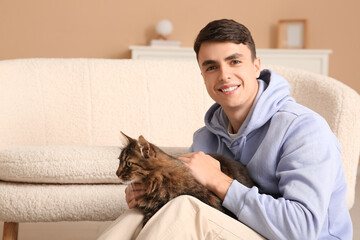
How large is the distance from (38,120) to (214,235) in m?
1.58

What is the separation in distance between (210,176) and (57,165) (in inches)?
29.4

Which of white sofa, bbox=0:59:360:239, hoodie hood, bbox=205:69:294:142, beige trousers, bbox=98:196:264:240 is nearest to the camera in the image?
beige trousers, bbox=98:196:264:240

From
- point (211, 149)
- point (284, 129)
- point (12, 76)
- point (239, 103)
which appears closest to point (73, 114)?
point (12, 76)

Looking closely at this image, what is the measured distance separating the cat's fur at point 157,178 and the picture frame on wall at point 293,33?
10.2 feet

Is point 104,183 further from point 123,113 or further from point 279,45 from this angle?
point 279,45

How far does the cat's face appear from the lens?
119 cm

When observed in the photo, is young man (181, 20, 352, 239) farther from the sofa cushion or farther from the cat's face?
the sofa cushion

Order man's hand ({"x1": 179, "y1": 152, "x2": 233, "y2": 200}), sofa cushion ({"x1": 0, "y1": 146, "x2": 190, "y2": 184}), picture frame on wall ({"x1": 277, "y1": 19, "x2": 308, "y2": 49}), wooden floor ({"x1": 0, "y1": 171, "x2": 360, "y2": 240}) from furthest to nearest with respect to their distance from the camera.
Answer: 1. picture frame on wall ({"x1": 277, "y1": 19, "x2": 308, "y2": 49})
2. wooden floor ({"x1": 0, "y1": 171, "x2": 360, "y2": 240})
3. sofa cushion ({"x1": 0, "y1": 146, "x2": 190, "y2": 184})
4. man's hand ({"x1": 179, "y1": 152, "x2": 233, "y2": 200})

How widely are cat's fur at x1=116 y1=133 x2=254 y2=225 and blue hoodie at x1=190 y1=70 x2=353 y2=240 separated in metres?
0.09

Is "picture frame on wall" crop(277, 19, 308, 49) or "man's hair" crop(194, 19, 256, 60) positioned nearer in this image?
"man's hair" crop(194, 19, 256, 60)

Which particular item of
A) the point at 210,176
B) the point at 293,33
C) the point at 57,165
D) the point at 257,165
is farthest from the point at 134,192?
the point at 293,33

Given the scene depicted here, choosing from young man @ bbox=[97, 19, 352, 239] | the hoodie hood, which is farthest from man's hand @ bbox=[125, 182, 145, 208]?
the hoodie hood

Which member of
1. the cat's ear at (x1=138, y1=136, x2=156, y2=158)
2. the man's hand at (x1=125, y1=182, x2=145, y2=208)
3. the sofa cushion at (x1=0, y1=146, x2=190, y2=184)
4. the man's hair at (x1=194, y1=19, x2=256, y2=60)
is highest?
the man's hair at (x1=194, y1=19, x2=256, y2=60)

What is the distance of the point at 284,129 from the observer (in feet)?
3.90
